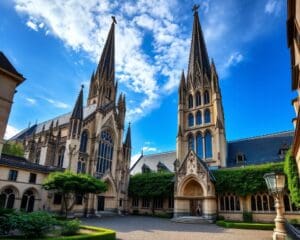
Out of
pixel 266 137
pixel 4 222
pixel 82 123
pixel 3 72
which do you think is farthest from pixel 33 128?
pixel 266 137

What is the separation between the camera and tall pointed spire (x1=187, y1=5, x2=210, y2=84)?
165 feet

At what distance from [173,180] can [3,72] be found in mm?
27421

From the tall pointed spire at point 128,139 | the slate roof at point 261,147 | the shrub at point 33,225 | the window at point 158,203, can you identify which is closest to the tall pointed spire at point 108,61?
the tall pointed spire at point 128,139

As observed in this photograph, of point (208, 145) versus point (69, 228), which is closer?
point (69, 228)

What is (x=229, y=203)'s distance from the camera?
30.4 metres

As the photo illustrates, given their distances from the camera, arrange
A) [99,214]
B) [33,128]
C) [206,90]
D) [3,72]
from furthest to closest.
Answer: [33,128], [206,90], [99,214], [3,72]

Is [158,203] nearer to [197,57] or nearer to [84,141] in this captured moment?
[84,141]

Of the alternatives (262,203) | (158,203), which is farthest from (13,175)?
(262,203)

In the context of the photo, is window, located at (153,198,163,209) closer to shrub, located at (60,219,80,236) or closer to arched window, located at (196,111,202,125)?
arched window, located at (196,111,202,125)

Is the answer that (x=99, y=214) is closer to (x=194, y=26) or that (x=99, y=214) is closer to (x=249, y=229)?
(x=249, y=229)

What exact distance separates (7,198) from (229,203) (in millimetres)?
29199

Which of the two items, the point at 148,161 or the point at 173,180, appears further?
the point at 148,161

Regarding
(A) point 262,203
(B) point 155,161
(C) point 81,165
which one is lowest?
(A) point 262,203

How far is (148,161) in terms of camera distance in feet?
169
